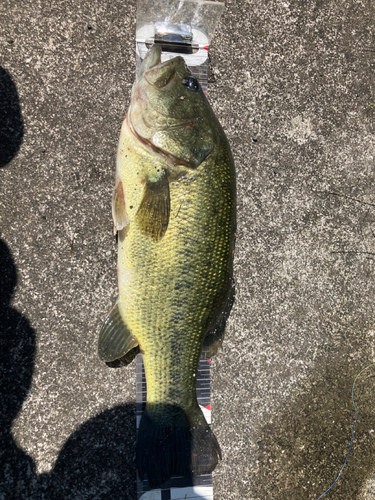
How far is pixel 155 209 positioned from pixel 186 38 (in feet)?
4.94

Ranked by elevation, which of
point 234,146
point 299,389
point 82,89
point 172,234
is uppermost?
point 82,89

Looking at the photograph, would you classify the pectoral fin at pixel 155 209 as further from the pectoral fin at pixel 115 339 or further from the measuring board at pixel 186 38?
the measuring board at pixel 186 38

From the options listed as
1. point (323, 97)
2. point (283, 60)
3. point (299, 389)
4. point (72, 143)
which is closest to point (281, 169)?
point (323, 97)

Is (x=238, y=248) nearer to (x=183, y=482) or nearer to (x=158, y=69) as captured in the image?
(x=158, y=69)

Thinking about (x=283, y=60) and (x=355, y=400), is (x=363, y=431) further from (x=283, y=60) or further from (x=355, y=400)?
(x=283, y=60)

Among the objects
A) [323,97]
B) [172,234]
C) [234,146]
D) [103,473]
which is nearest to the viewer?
[172,234]

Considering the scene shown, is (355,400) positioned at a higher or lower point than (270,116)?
lower

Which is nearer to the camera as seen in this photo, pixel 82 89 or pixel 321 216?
pixel 82 89

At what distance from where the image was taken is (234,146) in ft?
7.96

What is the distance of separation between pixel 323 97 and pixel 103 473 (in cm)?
332

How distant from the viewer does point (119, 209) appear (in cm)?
184

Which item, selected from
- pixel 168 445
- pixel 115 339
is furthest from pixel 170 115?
pixel 168 445

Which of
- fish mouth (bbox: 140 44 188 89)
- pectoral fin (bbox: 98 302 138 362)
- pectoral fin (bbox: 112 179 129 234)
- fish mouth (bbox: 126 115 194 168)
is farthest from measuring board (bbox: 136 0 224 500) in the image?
pectoral fin (bbox: 112 179 129 234)

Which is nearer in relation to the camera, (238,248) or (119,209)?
(119,209)
